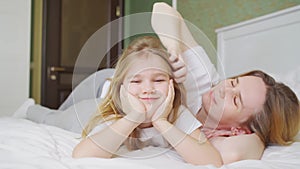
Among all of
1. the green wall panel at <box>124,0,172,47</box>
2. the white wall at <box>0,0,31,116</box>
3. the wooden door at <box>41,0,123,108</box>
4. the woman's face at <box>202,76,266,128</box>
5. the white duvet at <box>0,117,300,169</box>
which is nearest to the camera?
the white duvet at <box>0,117,300,169</box>

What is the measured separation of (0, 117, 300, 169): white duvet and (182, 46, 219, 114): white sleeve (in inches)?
5.4

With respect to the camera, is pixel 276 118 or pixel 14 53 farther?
pixel 14 53

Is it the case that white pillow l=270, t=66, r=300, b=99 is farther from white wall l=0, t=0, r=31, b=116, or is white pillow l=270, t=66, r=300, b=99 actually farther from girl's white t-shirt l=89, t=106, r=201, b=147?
white wall l=0, t=0, r=31, b=116

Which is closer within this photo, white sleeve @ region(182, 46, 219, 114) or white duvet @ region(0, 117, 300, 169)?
white duvet @ region(0, 117, 300, 169)

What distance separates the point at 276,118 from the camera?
1037 mm

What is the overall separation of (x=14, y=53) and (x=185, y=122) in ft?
8.72

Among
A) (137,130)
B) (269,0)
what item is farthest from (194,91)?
(269,0)

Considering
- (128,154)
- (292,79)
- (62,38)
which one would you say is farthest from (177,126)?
(62,38)

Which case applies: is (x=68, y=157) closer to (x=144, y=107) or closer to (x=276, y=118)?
(x=144, y=107)

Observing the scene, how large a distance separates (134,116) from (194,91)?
0.18 m

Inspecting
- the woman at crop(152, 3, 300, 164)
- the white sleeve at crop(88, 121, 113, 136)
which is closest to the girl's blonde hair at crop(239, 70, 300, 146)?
the woman at crop(152, 3, 300, 164)

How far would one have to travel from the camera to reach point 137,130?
846mm

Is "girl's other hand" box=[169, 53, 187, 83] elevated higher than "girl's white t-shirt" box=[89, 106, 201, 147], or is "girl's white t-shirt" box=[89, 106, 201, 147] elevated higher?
"girl's other hand" box=[169, 53, 187, 83]

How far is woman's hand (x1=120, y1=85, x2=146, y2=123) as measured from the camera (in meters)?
0.74
